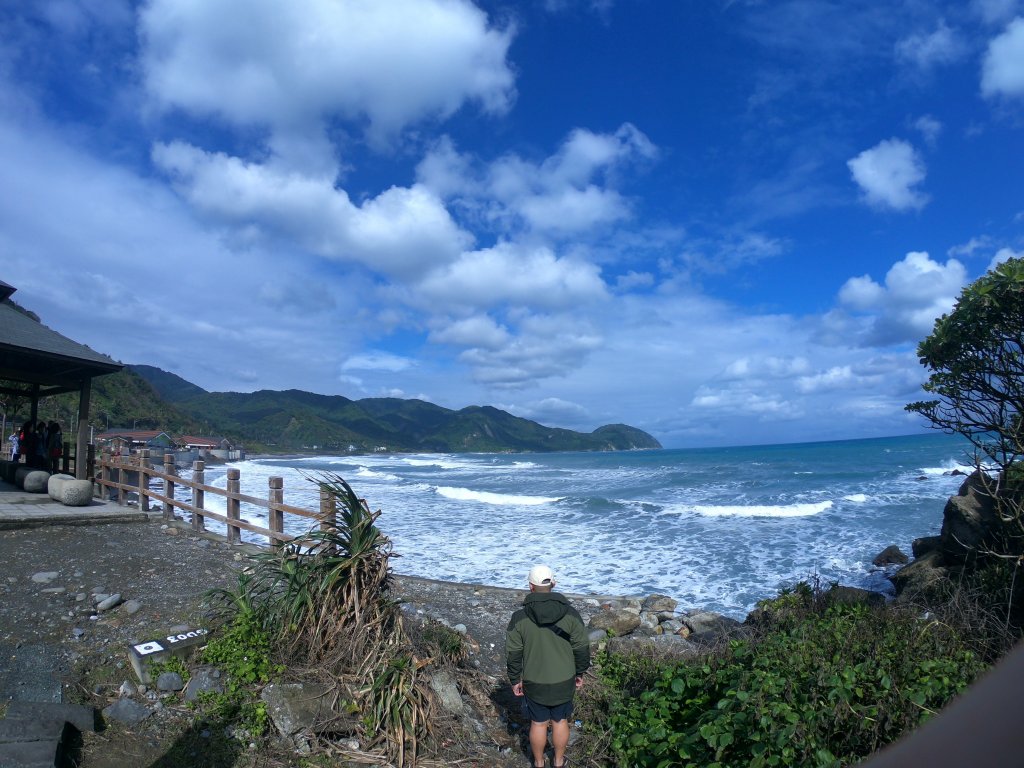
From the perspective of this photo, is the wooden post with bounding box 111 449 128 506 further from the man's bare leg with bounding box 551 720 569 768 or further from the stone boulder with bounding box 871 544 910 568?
the stone boulder with bounding box 871 544 910 568

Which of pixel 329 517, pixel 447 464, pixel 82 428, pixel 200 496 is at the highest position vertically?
pixel 82 428

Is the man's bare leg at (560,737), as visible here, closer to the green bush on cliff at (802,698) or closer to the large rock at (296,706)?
the green bush on cliff at (802,698)

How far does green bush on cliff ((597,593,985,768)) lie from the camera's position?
3543mm

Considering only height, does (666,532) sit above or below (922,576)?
below

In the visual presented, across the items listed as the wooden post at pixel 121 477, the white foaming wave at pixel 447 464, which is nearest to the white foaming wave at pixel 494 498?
the wooden post at pixel 121 477

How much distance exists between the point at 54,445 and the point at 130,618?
1148cm

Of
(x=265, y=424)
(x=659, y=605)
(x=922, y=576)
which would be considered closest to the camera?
(x=922, y=576)

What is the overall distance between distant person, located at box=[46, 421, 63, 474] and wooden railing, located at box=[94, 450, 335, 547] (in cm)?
110

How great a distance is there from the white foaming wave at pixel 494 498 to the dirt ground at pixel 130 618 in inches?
675

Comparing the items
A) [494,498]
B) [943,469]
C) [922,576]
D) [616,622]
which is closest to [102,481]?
[616,622]

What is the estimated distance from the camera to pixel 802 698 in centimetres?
376

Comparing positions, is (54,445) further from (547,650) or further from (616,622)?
(547,650)

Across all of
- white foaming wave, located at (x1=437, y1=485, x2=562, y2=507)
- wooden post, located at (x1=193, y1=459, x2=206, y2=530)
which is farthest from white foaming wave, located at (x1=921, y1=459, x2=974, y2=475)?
wooden post, located at (x1=193, y1=459, x2=206, y2=530)

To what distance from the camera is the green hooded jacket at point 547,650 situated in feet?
15.6
